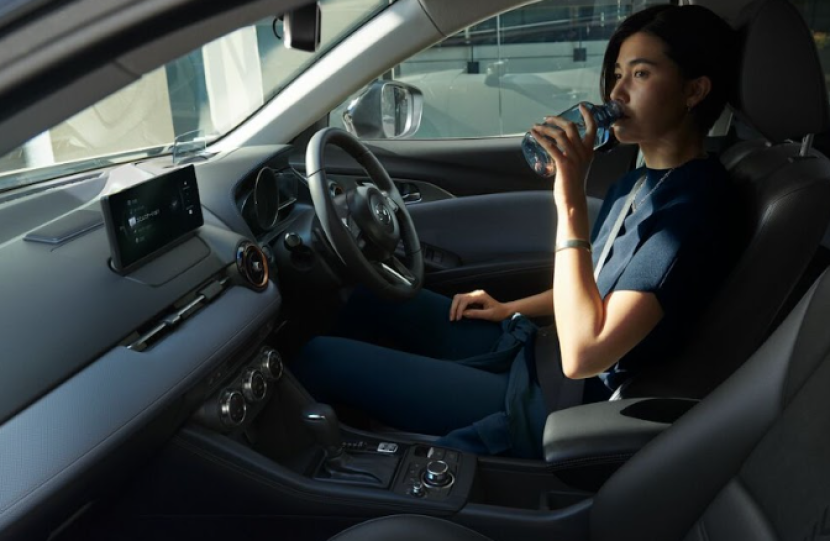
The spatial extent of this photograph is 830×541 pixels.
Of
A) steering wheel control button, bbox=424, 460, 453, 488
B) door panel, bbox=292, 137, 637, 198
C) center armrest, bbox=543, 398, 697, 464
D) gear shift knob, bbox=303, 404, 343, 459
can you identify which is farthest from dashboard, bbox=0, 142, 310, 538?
door panel, bbox=292, 137, 637, 198

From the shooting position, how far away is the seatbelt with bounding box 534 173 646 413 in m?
1.79

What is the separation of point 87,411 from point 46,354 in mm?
101

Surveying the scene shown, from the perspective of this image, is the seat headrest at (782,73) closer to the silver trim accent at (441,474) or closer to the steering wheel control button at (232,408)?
the silver trim accent at (441,474)

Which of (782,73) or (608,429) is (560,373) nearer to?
(608,429)

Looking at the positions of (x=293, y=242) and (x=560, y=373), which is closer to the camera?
(x=560, y=373)

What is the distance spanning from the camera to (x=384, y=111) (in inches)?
104

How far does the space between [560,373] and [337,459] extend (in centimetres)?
49

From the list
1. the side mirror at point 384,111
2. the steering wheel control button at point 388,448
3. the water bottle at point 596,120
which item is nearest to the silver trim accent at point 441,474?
the steering wheel control button at point 388,448

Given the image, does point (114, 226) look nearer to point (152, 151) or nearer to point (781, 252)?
point (152, 151)

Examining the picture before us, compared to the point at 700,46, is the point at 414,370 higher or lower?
lower

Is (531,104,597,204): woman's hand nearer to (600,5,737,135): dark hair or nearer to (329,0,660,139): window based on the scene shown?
(600,5,737,135): dark hair

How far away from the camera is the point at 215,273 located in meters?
1.75

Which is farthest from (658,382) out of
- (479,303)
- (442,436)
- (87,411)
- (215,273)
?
(87,411)

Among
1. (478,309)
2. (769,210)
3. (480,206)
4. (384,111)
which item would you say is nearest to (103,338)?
(478,309)
